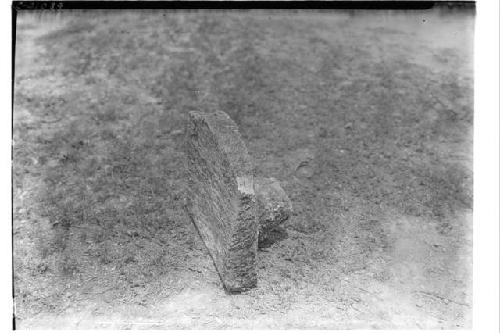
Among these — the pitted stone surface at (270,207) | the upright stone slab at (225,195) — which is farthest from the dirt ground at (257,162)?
the pitted stone surface at (270,207)

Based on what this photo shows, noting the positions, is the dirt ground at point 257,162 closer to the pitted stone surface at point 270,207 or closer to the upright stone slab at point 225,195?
the upright stone slab at point 225,195

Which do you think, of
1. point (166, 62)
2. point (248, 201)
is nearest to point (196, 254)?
point (248, 201)

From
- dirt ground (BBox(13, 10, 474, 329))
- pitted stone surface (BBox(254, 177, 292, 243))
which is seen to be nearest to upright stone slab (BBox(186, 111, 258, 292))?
dirt ground (BBox(13, 10, 474, 329))

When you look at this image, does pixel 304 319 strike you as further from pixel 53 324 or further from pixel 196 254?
pixel 53 324

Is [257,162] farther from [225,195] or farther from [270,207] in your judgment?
[225,195]

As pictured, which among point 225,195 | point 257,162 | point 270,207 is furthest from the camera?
point 257,162

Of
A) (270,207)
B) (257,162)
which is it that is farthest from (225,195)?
(257,162)

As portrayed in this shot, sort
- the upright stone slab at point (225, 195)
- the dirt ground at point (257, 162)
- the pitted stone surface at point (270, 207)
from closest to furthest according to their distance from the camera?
the upright stone slab at point (225, 195)
the dirt ground at point (257, 162)
the pitted stone surface at point (270, 207)
